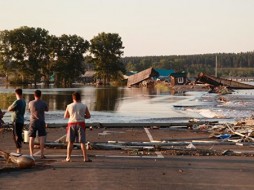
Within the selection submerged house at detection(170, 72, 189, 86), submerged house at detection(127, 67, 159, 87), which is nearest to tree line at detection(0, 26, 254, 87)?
submerged house at detection(127, 67, 159, 87)

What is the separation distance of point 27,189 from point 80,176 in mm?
1506

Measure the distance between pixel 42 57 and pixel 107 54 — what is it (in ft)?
76.3

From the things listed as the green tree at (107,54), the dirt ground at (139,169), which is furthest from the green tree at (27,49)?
the dirt ground at (139,169)

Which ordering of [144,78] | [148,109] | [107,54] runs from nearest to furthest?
[148,109] → [144,78] → [107,54]

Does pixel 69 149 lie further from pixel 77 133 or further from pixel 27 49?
pixel 27 49

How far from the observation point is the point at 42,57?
421 feet

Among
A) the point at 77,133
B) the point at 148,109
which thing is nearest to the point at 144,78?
the point at 148,109

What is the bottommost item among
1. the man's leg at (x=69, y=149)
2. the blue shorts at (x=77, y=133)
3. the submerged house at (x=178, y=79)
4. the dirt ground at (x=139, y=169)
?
the dirt ground at (x=139, y=169)

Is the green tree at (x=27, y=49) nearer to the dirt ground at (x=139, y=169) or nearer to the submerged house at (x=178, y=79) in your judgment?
the submerged house at (x=178, y=79)

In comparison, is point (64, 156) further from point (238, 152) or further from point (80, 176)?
point (238, 152)

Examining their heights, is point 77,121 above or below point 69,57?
below

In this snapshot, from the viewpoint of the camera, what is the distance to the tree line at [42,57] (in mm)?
125688

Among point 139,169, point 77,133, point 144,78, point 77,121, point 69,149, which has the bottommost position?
point 139,169

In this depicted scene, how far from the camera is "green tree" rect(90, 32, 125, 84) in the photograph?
14250cm
